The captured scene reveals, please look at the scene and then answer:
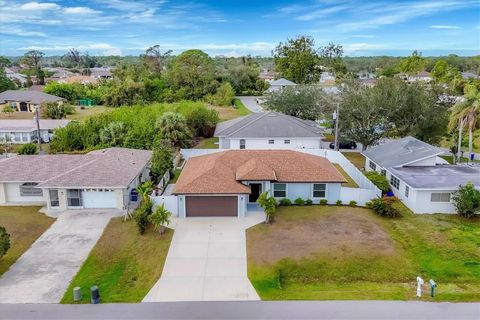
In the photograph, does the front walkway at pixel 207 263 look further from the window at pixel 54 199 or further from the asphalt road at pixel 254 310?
Result: the window at pixel 54 199

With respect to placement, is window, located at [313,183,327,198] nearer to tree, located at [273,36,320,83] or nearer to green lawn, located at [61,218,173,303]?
green lawn, located at [61,218,173,303]

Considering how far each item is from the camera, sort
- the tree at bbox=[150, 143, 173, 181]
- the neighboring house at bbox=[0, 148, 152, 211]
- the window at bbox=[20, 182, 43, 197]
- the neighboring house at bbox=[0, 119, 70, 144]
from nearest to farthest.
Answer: the neighboring house at bbox=[0, 148, 152, 211] → the window at bbox=[20, 182, 43, 197] → the tree at bbox=[150, 143, 173, 181] → the neighboring house at bbox=[0, 119, 70, 144]

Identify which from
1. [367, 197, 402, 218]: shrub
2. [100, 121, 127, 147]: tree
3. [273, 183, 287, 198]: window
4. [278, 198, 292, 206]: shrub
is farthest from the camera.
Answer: [100, 121, 127, 147]: tree

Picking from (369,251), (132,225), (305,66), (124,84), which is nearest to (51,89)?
(124,84)

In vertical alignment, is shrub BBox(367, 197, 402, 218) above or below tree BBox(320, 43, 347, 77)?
below

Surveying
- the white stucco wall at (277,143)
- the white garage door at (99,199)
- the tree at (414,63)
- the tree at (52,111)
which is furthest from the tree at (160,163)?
the tree at (414,63)

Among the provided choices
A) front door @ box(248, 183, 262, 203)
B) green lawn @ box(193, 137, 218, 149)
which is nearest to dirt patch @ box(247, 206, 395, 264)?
front door @ box(248, 183, 262, 203)

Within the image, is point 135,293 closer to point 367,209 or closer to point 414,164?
point 367,209

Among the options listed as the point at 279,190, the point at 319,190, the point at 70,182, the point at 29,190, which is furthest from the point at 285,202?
the point at 29,190
